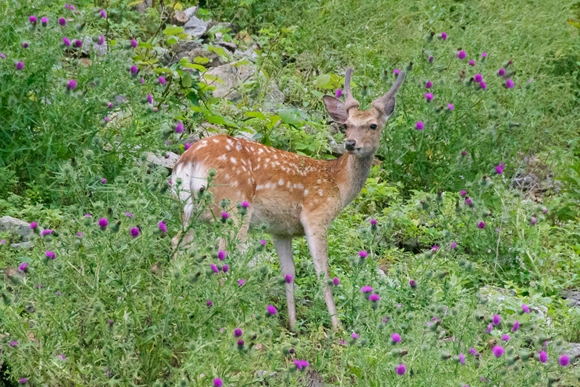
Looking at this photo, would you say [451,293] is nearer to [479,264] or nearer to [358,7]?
[479,264]

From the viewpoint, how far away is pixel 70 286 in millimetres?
4266

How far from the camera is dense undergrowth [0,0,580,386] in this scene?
4.21 m

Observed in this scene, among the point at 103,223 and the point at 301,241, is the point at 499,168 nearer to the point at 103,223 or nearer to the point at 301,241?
the point at 301,241

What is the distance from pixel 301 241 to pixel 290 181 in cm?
91

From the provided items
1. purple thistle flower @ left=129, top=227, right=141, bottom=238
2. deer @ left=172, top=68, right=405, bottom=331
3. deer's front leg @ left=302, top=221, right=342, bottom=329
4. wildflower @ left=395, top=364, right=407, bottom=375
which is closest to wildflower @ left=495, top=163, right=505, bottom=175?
deer @ left=172, top=68, right=405, bottom=331

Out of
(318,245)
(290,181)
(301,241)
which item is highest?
(290,181)

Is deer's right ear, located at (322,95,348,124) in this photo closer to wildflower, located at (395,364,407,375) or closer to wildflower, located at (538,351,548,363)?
wildflower, located at (538,351,548,363)

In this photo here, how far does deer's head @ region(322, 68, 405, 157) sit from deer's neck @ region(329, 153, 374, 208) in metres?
0.09

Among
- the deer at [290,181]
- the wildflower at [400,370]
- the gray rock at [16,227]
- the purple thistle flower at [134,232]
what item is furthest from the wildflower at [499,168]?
the purple thistle flower at [134,232]

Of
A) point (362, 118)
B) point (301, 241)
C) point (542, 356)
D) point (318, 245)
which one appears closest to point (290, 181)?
point (318, 245)

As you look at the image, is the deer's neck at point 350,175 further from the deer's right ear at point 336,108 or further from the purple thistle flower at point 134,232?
the purple thistle flower at point 134,232

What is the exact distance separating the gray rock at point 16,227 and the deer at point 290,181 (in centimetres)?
86

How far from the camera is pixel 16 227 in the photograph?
580 centimetres

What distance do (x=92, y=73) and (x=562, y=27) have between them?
574cm
